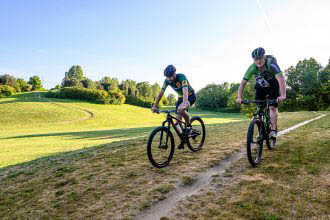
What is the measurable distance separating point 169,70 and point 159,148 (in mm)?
2219

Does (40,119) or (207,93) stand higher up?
(207,93)

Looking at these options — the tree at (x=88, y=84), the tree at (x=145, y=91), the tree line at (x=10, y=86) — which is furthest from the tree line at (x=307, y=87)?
the tree line at (x=10, y=86)

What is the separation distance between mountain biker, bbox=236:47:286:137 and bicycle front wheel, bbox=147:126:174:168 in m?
2.25

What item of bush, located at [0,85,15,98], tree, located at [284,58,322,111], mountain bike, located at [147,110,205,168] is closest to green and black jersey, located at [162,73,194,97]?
mountain bike, located at [147,110,205,168]

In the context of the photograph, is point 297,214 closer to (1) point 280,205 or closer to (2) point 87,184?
(1) point 280,205

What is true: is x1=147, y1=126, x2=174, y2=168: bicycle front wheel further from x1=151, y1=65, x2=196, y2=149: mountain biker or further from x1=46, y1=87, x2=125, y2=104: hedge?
x1=46, y1=87, x2=125, y2=104: hedge

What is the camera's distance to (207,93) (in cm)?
12069

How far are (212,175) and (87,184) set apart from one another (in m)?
2.78

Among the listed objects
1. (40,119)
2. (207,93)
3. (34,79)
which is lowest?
(40,119)

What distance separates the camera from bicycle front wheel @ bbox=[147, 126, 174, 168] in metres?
5.73

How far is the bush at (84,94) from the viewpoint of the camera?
281 feet

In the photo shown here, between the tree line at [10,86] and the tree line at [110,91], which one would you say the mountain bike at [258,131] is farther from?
the tree line at [10,86]

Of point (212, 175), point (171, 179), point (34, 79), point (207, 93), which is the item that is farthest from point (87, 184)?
point (34, 79)

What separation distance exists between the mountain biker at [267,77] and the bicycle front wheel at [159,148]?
2.25 meters
